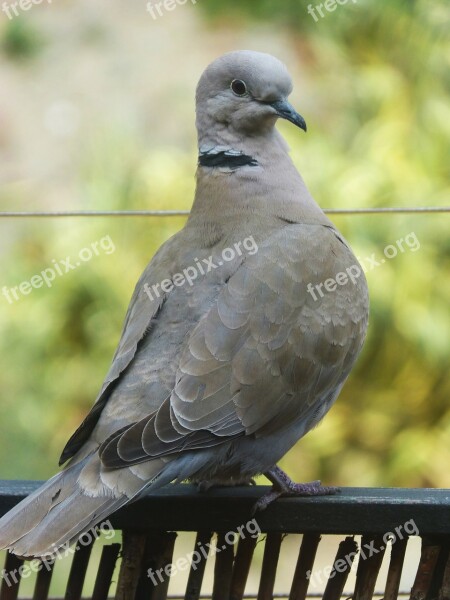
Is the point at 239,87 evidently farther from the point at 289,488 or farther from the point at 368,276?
the point at 368,276

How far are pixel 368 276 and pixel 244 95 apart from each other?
2.08 meters

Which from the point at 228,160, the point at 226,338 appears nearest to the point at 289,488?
the point at 226,338

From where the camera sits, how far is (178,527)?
2.12m

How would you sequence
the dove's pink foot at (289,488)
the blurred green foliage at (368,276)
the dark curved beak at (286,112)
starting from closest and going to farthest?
the dove's pink foot at (289,488)
the dark curved beak at (286,112)
the blurred green foliage at (368,276)

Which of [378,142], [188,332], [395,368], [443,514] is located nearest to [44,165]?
[378,142]

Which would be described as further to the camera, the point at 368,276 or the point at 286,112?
the point at 368,276

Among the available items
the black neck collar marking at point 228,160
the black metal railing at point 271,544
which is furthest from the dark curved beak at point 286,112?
the black metal railing at point 271,544

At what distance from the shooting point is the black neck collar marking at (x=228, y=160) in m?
2.76

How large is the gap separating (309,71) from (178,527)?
4.64 m

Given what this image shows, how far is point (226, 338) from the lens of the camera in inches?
93.4

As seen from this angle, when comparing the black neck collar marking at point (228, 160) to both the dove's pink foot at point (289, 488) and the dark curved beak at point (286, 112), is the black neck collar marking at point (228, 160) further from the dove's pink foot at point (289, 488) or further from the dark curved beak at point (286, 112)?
the dove's pink foot at point (289, 488)

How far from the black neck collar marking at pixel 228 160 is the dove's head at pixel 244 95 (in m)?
0.06

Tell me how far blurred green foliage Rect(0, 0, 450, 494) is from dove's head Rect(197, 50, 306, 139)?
78.1 inches

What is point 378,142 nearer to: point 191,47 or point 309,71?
point 309,71
